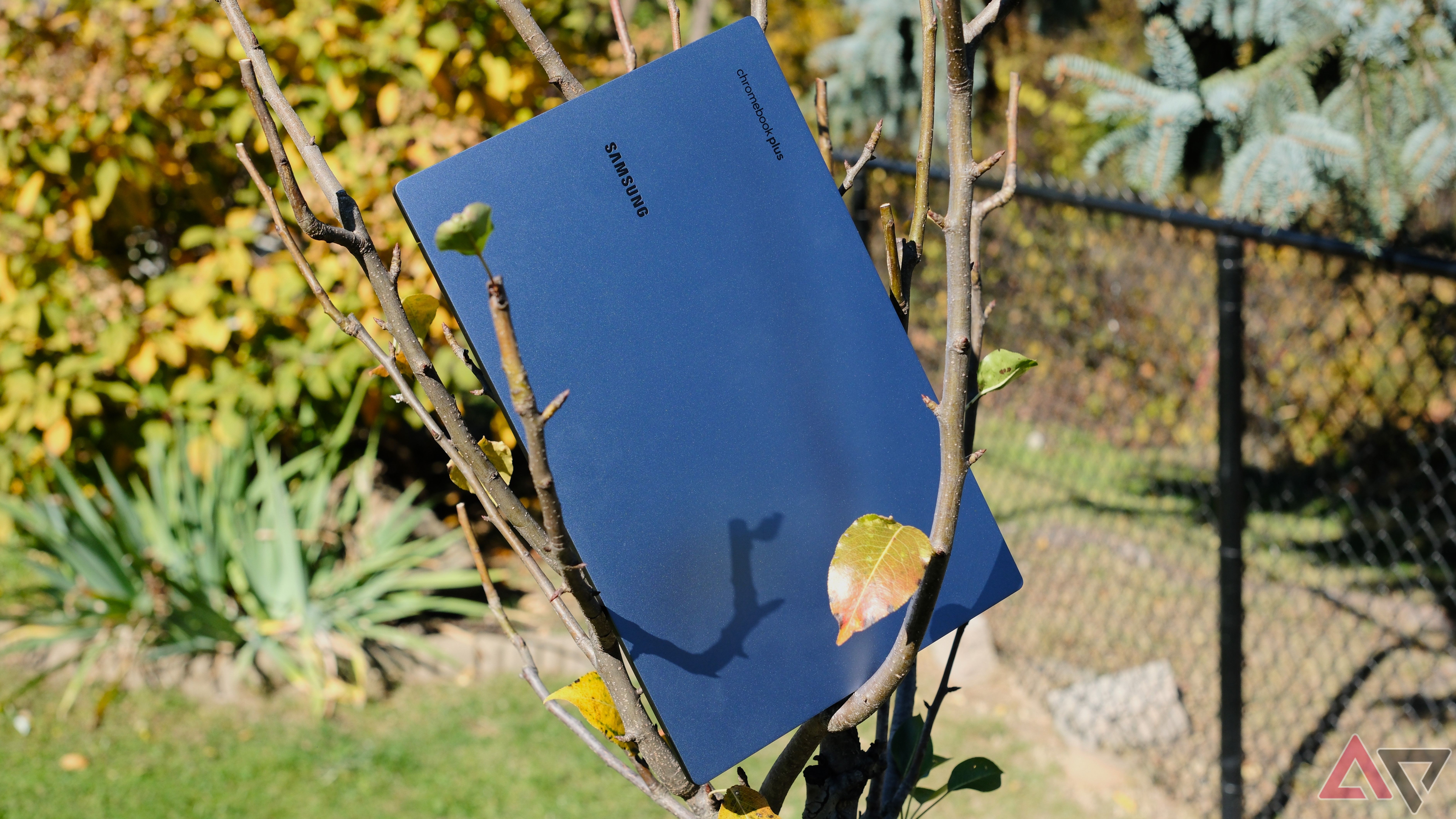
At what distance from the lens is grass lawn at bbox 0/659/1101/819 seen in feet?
8.36

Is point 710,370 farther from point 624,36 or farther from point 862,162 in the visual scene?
point 624,36

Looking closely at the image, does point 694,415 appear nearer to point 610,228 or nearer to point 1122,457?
point 610,228

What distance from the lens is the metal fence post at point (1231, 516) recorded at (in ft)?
7.72

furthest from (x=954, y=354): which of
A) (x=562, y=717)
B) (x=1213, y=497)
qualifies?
(x=1213, y=497)

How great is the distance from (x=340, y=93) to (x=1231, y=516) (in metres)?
2.95

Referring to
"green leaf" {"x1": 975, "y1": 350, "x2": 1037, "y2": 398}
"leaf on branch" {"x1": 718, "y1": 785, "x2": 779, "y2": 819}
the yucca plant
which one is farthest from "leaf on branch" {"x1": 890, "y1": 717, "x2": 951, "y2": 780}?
the yucca plant

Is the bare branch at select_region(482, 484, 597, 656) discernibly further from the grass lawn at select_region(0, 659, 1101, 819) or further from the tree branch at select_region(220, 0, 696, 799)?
the grass lawn at select_region(0, 659, 1101, 819)

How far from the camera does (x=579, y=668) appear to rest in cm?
325

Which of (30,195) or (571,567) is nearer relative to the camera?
(571,567)

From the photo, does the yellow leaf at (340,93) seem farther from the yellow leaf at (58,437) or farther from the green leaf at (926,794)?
the green leaf at (926,794)

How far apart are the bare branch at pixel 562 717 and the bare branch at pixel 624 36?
444 mm

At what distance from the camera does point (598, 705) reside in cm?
75

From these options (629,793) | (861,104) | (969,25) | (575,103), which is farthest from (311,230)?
(861,104)

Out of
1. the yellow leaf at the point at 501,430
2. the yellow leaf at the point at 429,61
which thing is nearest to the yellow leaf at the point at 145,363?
the yellow leaf at the point at 501,430
